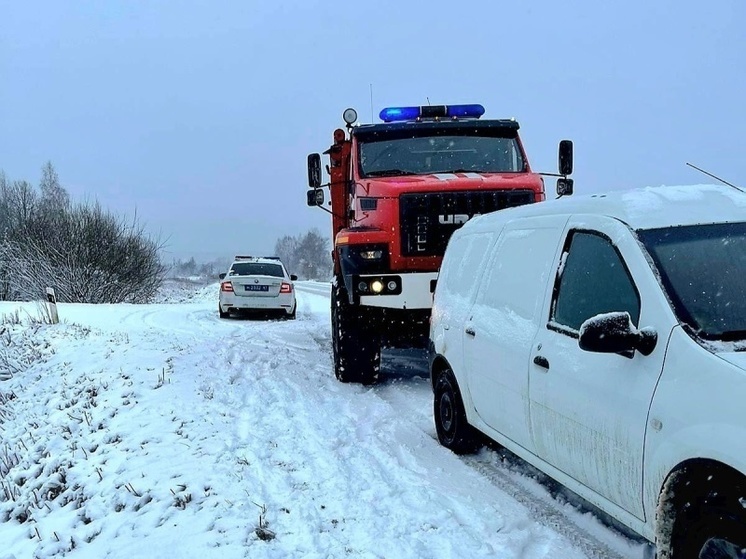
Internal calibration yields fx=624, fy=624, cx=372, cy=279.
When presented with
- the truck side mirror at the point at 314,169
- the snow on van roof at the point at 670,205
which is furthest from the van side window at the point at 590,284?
the truck side mirror at the point at 314,169

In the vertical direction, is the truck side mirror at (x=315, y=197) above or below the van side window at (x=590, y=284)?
above

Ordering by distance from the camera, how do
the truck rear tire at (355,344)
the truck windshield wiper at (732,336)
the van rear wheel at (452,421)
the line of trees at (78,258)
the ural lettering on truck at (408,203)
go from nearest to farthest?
the truck windshield wiper at (732,336) → the van rear wheel at (452,421) → the ural lettering on truck at (408,203) → the truck rear tire at (355,344) → the line of trees at (78,258)

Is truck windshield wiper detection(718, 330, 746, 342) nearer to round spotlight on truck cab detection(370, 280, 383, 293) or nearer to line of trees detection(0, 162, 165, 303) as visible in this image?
round spotlight on truck cab detection(370, 280, 383, 293)

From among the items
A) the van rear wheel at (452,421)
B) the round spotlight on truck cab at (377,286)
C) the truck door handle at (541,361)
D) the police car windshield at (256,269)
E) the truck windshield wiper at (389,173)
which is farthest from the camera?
the police car windshield at (256,269)

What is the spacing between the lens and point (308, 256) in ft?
385

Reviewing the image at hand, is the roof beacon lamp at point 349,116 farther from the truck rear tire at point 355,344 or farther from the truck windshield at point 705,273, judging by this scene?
the truck windshield at point 705,273

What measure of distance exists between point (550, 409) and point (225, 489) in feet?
7.23

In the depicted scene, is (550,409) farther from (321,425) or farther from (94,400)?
(94,400)

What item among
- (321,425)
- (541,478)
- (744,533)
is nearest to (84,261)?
(321,425)

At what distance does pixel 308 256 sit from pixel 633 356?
4550 inches

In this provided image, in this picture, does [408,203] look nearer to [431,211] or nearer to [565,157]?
[431,211]

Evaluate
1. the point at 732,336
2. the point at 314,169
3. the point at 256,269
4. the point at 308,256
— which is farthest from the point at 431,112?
the point at 308,256

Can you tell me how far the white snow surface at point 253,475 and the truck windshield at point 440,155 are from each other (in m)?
2.75

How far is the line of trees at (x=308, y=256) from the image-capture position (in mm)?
94006
